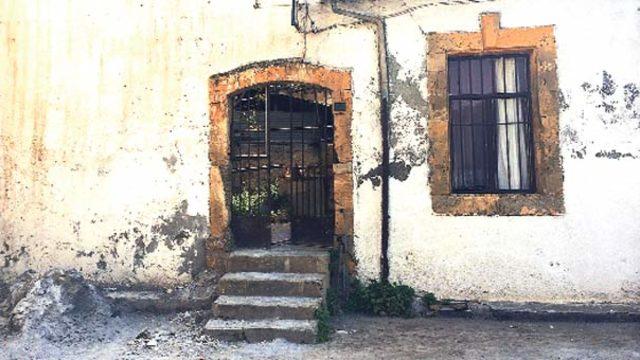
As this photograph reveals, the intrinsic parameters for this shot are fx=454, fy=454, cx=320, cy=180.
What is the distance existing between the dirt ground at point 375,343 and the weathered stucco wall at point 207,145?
65 cm

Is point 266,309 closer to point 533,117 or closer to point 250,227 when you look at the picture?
point 250,227

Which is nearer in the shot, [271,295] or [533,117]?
[271,295]

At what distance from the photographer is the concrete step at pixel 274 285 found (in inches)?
198

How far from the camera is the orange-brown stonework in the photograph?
17.8ft

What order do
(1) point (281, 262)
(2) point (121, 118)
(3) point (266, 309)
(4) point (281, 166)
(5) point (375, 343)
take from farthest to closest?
(4) point (281, 166) → (2) point (121, 118) → (1) point (281, 262) → (3) point (266, 309) → (5) point (375, 343)

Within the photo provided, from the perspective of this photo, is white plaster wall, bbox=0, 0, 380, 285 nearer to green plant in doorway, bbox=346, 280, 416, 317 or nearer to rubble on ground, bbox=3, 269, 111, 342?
rubble on ground, bbox=3, 269, 111, 342

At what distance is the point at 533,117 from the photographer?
5605 millimetres

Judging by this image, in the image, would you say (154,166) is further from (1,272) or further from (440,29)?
(440,29)

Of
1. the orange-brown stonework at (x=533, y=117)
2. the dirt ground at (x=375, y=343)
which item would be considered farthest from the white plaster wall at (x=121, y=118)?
the dirt ground at (x=375, y=343)

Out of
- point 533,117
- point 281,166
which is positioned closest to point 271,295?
point 281,166

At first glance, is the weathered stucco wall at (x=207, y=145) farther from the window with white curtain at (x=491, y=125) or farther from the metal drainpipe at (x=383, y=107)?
the window with white curtain at (x=491, y=125)

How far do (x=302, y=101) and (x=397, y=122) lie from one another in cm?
178

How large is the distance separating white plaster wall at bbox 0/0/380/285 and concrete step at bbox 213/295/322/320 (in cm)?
120

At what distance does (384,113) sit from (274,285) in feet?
8.11
